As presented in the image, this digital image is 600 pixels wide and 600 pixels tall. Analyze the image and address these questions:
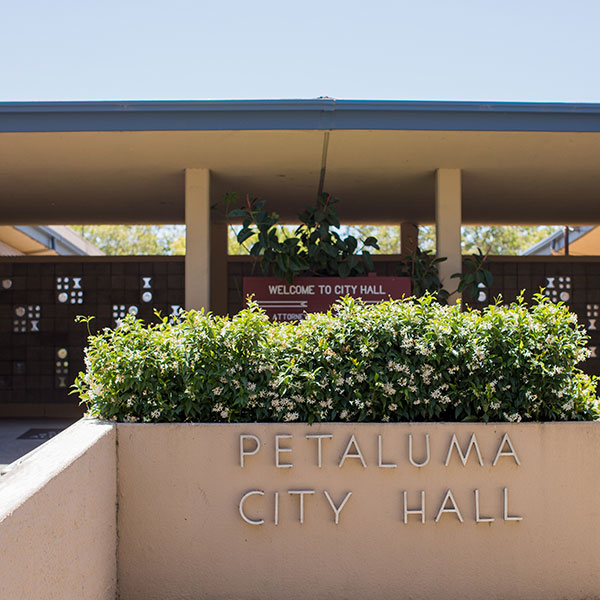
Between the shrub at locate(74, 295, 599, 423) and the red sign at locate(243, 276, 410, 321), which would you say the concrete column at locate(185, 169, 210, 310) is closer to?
the red sign at locate(243, 276, 410, 321)

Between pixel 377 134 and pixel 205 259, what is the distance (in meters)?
2.50

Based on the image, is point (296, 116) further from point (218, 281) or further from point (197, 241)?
point (218, 281)

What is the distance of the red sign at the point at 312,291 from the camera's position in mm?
7461

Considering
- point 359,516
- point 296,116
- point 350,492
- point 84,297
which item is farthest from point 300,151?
point 84,297

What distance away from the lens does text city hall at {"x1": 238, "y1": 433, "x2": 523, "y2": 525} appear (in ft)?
13.2

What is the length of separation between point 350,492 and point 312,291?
12.2 ft

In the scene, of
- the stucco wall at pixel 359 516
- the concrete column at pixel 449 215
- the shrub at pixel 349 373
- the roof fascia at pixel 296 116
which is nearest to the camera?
the stucco wall at pixel 359 516

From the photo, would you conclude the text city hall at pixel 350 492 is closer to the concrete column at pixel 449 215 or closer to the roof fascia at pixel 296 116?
the roof fascia at pixel 296 116

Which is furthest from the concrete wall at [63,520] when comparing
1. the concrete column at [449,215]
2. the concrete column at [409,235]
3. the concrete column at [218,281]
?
the concrete column at [409,235]

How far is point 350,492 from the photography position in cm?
405

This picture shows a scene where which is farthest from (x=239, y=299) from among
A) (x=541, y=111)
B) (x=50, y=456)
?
(x=50, y=456)

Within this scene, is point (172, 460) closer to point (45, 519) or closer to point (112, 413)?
point (112, 413)

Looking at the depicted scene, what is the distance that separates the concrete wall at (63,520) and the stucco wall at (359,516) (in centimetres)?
21

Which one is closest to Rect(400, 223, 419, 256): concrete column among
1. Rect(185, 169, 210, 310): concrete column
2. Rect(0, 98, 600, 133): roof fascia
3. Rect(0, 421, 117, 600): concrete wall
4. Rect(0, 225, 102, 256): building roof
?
Rect(185, 169, 210, 310): concrete column
